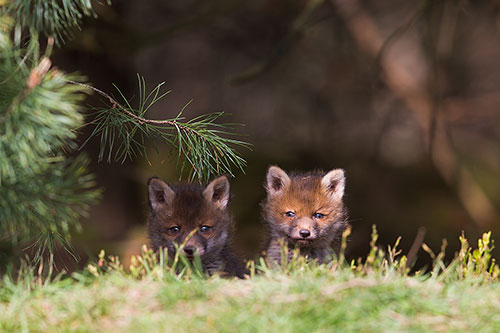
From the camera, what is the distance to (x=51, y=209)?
12.5 feet

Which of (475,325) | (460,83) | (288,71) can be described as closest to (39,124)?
(475,325)

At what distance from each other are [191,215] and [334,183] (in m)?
1.24

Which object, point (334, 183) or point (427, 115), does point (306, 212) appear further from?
point (427, 115)

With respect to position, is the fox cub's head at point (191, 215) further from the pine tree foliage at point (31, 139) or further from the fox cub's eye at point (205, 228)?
the pine tree foliage at point (31, 139)

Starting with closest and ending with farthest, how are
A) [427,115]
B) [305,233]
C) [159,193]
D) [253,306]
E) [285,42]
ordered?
[253,306] → [305,233] → [159,193] → [285,42] → [427,115]

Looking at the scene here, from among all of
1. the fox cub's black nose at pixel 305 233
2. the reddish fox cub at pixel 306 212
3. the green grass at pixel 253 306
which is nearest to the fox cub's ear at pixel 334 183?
the reddish fox cub at pixel 306 212

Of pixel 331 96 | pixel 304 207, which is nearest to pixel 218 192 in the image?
pixel 304 207

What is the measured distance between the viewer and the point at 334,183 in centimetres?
584

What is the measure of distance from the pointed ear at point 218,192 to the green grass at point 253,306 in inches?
69.7

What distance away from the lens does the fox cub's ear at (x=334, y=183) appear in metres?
5.75

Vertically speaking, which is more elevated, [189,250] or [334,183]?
[334,183]

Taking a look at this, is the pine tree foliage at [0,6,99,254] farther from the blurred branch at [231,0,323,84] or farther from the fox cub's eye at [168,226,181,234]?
the blurred branch at [231,0,323,84]

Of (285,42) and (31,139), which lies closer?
(31,139)

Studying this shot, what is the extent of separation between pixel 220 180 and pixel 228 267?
2.18 feet
